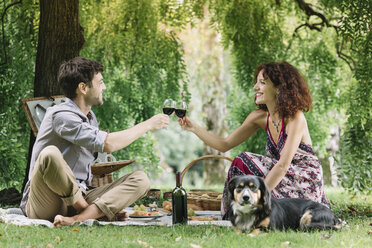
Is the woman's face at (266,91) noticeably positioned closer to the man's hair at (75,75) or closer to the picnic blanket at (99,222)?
the picnic blanket at (99,222)

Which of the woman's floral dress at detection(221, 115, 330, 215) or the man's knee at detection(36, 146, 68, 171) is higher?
the man's knee at detection(36, 146, 68, 171)

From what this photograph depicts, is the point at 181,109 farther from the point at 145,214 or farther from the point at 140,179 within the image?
the point at 145,214

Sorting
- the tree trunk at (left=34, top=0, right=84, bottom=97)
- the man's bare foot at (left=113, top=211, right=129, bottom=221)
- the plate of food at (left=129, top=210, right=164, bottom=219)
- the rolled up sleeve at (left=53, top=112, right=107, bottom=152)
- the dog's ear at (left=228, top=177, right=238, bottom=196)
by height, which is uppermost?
the tree trunk at (left=34, top=0, right=84, bottom=97)

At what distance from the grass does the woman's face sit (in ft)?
3.87

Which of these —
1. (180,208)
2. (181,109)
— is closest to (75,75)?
(181,109)

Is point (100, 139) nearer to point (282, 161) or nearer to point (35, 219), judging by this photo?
point (35, 219)

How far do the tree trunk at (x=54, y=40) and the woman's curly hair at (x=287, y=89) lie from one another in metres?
2.19

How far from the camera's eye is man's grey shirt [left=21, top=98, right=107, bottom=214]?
147 inches

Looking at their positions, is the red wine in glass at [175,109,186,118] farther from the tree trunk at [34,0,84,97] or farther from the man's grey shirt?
the tree trunk at [34,0,84,97]

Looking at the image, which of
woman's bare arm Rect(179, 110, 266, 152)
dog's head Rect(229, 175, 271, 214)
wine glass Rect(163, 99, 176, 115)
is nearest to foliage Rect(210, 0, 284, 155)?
woman's bare arm Rect(179, 110, 266, 152)

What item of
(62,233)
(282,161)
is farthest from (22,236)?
(282,161)

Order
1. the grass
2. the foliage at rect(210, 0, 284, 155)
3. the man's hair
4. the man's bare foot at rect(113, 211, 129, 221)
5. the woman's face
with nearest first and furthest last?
1. the grass
2. the man's hair
3. the man's bare foot at rect(113, 211, 129, 221)
4. the woman's face
5. the foliage at rect(210, 0, 284, 155)

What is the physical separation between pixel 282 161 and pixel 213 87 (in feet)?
26.2

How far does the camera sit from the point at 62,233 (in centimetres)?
334
